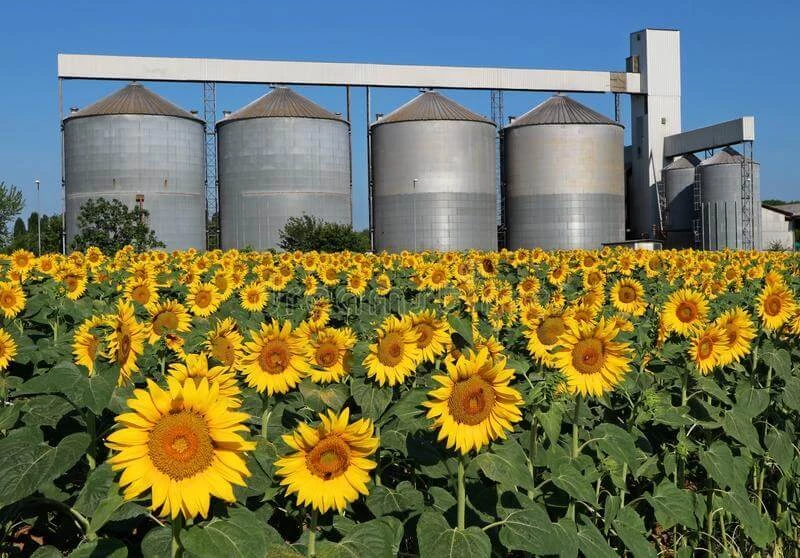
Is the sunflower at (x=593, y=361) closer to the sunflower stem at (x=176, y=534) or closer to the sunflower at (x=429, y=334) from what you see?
the sunflower at (x=429, y=334)

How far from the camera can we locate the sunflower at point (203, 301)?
275 inches

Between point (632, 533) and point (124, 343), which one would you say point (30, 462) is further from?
point (632, 533)

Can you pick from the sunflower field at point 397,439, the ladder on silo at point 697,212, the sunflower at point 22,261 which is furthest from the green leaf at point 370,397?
Answer: the ladder on silo at point 697,212

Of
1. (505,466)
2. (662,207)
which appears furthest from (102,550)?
(662,207)

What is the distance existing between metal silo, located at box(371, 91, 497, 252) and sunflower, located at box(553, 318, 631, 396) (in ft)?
140

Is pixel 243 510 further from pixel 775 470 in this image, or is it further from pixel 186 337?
pixel 775 470

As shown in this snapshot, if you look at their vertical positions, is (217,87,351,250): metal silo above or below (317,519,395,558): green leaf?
above

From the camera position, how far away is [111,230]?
128ft

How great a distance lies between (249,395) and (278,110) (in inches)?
1729

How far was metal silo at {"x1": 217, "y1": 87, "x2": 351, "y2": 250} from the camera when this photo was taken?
1780 inches

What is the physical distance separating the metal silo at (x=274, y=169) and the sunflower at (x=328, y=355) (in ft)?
137

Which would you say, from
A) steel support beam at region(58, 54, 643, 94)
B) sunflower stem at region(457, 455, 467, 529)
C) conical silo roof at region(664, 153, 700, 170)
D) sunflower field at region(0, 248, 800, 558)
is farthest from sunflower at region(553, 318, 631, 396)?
conical silo roof at region(664, 153, 700, 170)

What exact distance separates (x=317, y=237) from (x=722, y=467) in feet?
127

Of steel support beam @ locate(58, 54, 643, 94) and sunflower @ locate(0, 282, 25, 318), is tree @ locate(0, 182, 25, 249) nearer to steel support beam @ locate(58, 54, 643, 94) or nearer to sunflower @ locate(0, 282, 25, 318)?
steel support beam @ locate(58, 54, 643, 94)
